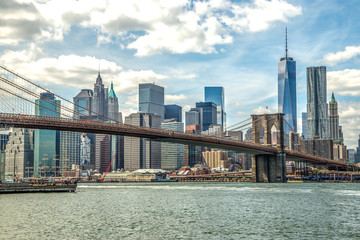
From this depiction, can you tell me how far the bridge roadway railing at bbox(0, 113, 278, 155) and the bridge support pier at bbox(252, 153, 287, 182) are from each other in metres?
3.16

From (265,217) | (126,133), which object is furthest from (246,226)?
(126,133)

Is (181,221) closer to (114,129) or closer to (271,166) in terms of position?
(114,129)

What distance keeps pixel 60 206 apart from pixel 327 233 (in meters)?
26.8

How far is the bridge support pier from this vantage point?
4168 inches

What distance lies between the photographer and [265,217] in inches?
1478

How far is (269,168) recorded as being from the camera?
107438 mm

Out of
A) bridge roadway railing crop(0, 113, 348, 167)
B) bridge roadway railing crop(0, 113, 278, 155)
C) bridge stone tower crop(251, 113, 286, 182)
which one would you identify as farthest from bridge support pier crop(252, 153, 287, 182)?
bridge roadway railing crop(0, 113, 278, 155)

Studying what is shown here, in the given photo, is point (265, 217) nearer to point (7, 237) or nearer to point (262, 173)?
point (7, 237)

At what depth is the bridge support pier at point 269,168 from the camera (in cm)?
10588

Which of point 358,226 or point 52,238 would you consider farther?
point 358,226

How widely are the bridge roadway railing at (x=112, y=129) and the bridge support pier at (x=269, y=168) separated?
316cm

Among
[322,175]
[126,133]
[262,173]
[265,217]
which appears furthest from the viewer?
[322,175]

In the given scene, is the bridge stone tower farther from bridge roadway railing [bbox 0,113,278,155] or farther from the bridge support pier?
bridge roadway railing [bbox 0,113,278,155]

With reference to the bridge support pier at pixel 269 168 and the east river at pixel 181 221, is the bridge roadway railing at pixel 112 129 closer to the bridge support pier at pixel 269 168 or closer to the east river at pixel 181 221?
the bridge support pier at pixel 269 168
